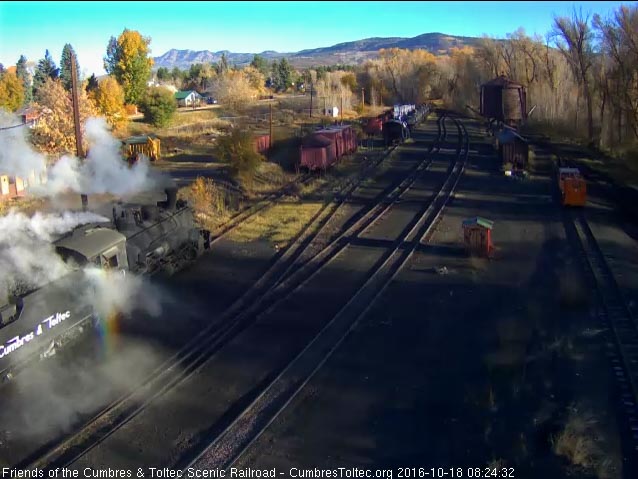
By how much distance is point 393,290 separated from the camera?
14.8m

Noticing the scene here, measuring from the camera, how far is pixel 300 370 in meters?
10.6

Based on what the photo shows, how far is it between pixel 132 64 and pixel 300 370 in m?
67.2

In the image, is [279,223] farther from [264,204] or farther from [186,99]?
[186,99]

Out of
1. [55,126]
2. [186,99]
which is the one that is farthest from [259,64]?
[55,126]

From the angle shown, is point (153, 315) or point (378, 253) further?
point (378, 253)

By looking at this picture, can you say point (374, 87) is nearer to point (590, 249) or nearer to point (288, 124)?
point (288, 124)

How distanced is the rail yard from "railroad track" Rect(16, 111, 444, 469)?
0.04 m

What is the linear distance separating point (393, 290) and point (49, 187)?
39.9ft

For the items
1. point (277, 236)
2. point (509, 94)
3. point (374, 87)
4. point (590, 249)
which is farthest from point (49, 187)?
point (374, 87)

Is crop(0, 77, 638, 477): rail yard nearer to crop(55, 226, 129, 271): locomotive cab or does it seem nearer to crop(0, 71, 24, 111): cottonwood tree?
crop(55, 226, 129, 271): locomotive cab

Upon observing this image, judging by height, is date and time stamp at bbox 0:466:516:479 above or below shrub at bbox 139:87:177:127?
below

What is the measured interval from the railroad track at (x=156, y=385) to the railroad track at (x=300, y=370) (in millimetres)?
1653

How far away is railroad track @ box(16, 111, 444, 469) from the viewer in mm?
8203

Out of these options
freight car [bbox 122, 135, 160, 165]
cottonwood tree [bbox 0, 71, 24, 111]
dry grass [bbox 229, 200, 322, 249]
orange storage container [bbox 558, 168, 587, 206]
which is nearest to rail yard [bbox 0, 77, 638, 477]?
dry grass [bbox 229, 200, 322, 249]
